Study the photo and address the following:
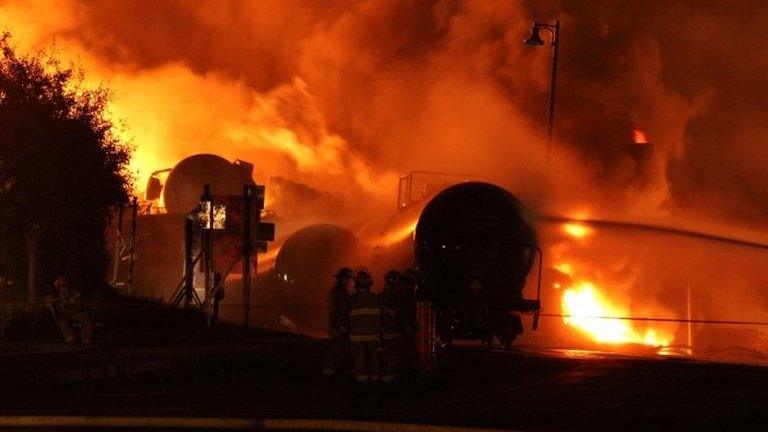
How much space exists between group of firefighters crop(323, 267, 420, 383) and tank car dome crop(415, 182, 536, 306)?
6955 mm

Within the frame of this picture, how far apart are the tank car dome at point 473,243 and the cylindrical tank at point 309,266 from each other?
27.5ft

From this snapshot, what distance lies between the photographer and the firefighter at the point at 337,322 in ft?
48.6

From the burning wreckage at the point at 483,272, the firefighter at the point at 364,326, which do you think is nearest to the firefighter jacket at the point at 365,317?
the firefighter at the point at 364,326

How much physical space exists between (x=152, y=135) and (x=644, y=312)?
29885mm

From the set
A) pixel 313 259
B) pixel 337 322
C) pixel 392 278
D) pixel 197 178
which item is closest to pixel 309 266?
pixel 313 259

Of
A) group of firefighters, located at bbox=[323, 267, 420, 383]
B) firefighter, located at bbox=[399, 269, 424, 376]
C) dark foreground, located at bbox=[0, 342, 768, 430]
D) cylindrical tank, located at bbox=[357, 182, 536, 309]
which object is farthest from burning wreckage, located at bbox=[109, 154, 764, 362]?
dark foreground, located at bbox=[0, 342, 768, 430]

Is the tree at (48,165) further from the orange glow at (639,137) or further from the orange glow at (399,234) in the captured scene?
the orange glow at (639,137)

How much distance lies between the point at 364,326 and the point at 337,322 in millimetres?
1180

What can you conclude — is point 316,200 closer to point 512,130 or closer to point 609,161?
point 512,130

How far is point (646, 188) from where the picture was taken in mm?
36719

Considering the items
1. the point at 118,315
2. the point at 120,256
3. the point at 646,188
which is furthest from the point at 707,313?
the point at 120,256

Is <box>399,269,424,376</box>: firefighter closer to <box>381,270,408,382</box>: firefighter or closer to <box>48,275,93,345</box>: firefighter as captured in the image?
<box>381,270,408,382</box>: firefighter

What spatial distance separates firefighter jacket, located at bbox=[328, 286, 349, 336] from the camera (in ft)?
48.4

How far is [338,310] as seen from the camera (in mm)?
15188
